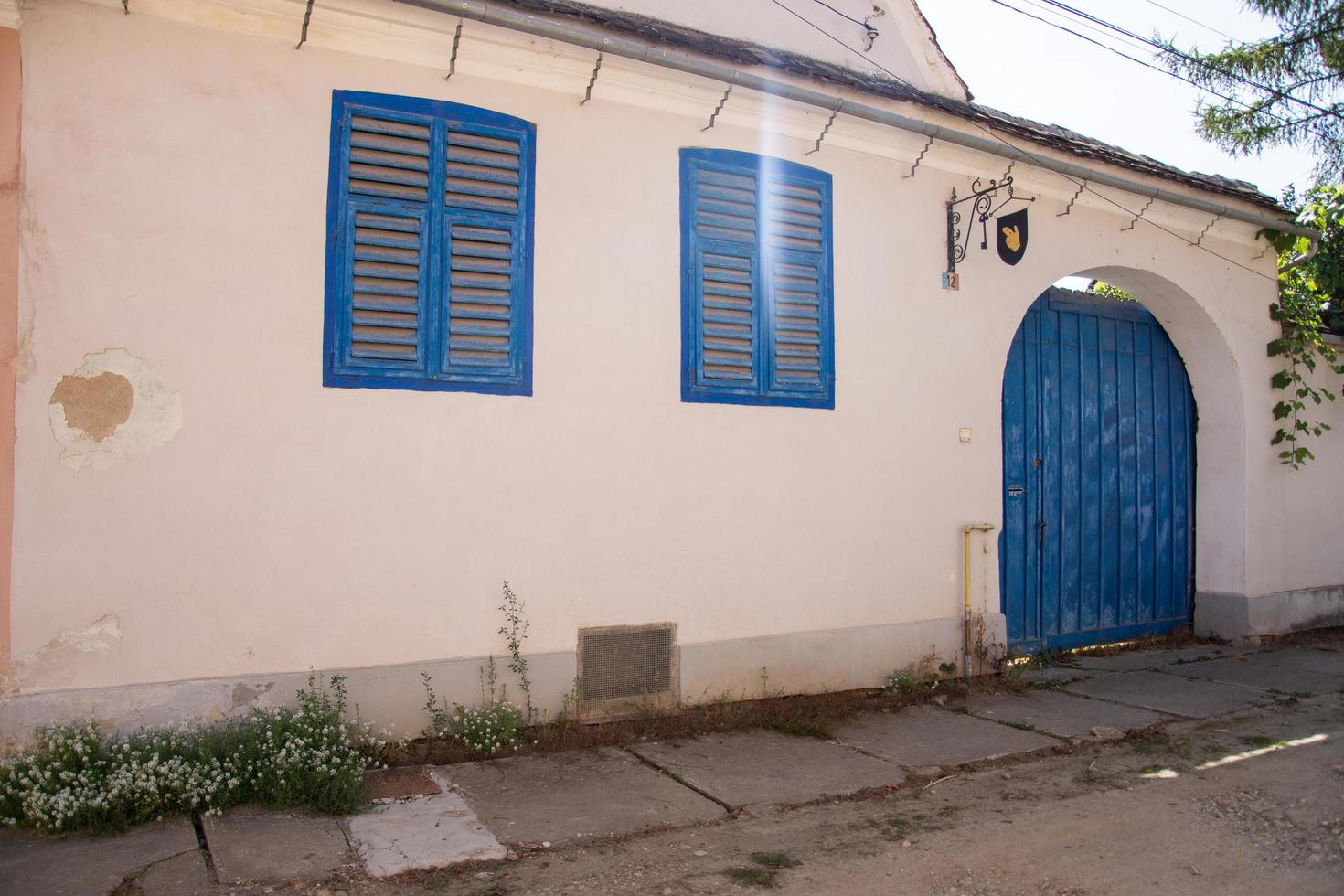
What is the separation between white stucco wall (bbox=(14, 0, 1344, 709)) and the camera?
4602 mm

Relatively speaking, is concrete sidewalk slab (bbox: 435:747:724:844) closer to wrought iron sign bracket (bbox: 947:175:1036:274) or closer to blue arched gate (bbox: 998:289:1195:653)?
blue arched gate (bbox: 998:289:1195:653)

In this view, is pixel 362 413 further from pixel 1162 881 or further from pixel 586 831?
pixel 1162 881

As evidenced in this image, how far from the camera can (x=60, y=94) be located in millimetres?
4578

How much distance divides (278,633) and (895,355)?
171 inches

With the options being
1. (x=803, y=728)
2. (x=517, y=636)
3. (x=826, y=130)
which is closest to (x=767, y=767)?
(x=803, y=728)

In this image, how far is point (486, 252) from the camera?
18.1ft

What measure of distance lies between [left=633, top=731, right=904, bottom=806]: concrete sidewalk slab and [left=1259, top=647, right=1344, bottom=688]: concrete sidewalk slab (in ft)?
15.6

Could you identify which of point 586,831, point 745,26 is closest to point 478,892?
point 586,831

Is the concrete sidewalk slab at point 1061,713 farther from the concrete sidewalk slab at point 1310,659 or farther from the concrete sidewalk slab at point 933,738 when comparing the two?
the concrete sidewalk slab at point 1310,659

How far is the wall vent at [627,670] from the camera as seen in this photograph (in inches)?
226

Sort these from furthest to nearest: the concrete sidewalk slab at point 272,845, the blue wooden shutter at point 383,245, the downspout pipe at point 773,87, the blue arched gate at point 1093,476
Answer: the blue arched gate at point 1093,476 → the blue wooden shutter at point 383,245 → the downspout pipe at point 773,87 → the concrete sidewalk slab at point 272,845

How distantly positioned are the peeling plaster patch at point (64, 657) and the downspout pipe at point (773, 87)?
3.32 metres

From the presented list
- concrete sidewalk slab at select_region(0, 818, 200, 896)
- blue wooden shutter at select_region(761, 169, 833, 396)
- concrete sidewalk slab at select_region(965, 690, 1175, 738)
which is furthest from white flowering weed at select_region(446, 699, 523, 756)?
concrete sidewalk slab at select_region(965, 690, 1175, 738)

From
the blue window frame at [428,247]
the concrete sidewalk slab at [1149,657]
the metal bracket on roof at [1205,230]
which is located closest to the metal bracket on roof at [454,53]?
the blue window frame at [428,247]
